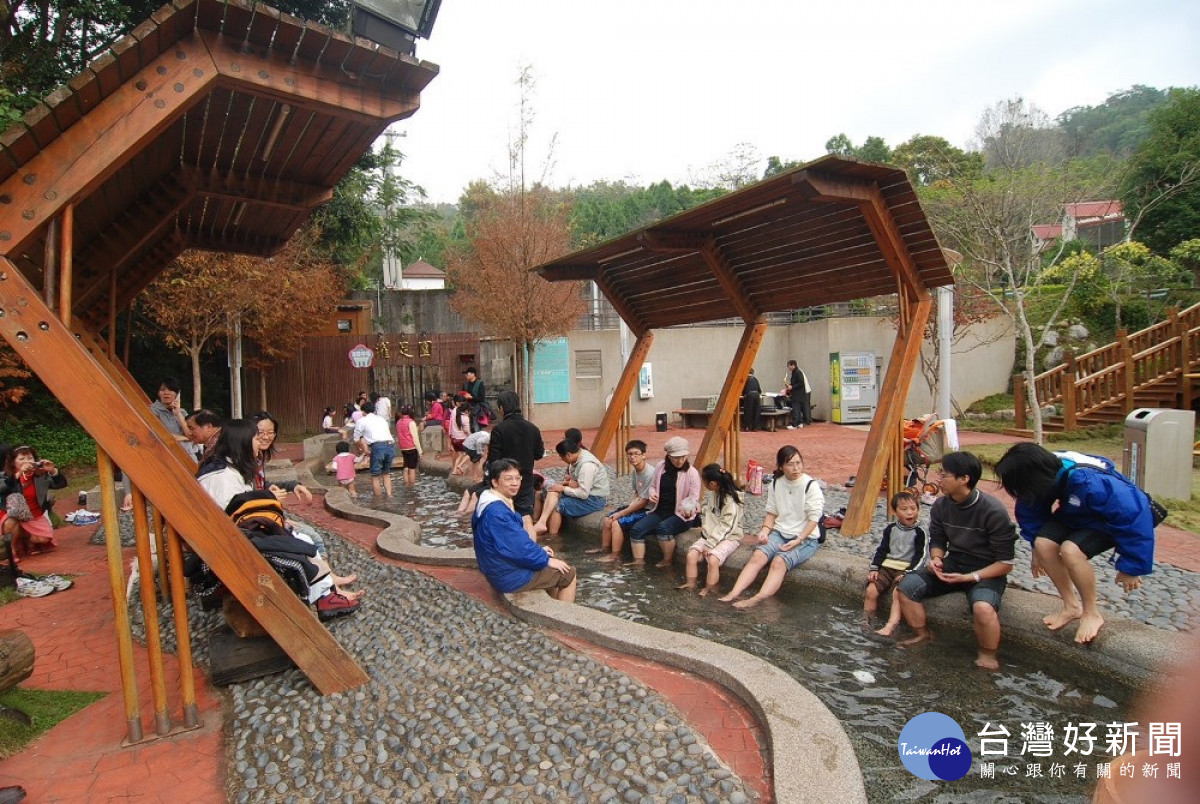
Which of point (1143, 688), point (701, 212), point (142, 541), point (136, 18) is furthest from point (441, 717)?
point (136, 18)

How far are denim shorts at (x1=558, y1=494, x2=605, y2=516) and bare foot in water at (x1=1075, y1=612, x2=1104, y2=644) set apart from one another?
5.22 meters

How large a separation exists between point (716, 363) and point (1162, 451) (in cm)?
1368

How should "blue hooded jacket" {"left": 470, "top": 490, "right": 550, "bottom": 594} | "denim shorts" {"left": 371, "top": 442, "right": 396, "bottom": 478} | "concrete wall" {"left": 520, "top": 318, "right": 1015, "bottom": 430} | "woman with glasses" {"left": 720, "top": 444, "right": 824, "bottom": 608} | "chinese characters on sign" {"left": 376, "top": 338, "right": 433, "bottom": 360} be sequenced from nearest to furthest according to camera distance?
1. "blue hooded jacket" {"left": 470, "top": 490, "right": 550, "bottom": 594}
2. "woman with glasses" {"left": 720, "top": 444, "right": 824, "bottom": 608}
3. "denim shorts" {"left": 371, "top": 442, "right": 396, "bottom": 478}
4. "concrete wall" {"left": 520, "top": 318, "right": 1015, "bottom": 430}
5. "chinese characters on sign" {"left": 376, "top": 338, "right": 433, "bottom": 360}

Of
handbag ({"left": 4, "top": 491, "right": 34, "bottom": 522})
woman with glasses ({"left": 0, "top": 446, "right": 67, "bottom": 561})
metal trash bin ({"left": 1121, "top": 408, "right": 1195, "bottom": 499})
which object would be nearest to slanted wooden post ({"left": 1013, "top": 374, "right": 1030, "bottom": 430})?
metal trash bin ({"left": 1121, "top": 408, "right": 1195, "bottom": 499})

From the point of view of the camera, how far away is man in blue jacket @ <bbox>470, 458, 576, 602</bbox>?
5.41 m

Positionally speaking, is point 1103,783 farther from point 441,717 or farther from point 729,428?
point 729,428

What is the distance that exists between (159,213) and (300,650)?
433 cm

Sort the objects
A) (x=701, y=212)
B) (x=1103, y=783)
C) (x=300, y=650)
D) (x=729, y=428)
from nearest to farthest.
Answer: (x=1103, y=783) < (x=300, y=650) < (x=701, y=212) < (x=729, y=428)

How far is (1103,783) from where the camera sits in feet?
5.05

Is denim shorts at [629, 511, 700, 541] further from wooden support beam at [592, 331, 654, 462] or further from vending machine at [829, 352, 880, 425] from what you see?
vending machine at [829, 352, 880, 425]

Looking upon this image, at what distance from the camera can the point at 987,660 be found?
15.8 ft

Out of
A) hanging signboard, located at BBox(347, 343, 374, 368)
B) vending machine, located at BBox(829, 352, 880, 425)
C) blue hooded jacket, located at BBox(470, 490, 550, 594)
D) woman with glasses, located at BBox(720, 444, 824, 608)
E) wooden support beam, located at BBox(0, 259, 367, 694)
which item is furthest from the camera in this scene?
hanging signboard, located at BBox(347, 343, 374, 368)

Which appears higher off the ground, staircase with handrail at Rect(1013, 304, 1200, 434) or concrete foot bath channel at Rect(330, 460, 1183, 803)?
staircase with handrail at Rect(1013, 304, 1200, 434)

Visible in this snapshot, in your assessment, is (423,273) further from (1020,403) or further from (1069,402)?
(1069,402)
